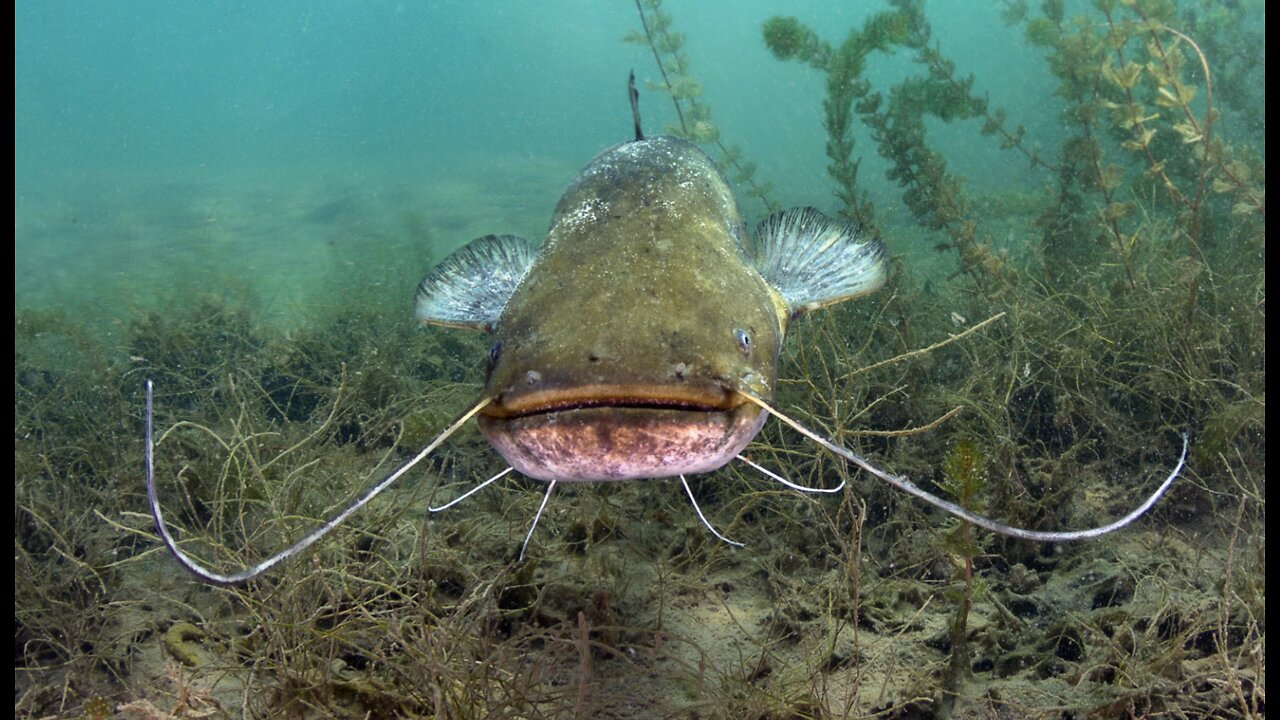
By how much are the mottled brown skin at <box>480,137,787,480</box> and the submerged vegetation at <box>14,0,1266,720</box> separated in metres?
0.50

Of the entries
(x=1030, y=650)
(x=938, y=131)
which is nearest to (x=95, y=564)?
(x=1030, y=650)

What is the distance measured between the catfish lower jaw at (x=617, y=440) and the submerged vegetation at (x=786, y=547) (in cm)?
48

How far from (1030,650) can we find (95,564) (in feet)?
→ 11.4

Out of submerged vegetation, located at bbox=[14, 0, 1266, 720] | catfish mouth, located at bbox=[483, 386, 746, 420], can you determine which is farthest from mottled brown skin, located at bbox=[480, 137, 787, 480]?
submerged vegetation, located at bbox=[14, 0, 1266, 720]

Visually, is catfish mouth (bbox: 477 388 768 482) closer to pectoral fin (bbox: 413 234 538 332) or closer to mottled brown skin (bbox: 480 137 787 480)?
mottled brown skin (bbox: 480 137 787 480)

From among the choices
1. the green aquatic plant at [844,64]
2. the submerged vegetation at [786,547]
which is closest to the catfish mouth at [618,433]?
the submerged vegetation at [786,547]

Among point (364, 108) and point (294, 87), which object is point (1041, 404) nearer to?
point (364, 108)

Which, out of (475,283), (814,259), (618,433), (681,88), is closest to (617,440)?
(618,433)

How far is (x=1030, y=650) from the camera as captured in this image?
7.43ft

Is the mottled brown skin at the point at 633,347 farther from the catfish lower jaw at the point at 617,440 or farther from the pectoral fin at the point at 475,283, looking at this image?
the pectoral fin at the point at 475,283

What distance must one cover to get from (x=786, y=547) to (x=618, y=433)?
5.04 ft

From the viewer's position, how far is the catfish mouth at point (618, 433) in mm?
1633

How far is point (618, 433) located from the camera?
1618 millimetres

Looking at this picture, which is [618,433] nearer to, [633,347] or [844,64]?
[633,347]
